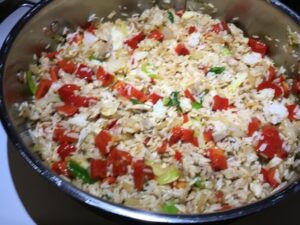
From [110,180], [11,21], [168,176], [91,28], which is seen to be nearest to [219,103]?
[168,176]

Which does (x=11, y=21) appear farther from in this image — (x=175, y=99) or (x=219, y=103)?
(x=219, y=103)

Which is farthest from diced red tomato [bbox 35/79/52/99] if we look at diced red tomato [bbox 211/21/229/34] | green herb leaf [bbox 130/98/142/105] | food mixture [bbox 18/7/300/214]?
diced red tomato [bbox 211/21/229/34]

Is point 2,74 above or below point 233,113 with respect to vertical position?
below

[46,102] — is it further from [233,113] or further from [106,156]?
[233,113]

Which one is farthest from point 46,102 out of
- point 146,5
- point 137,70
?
point 146,5

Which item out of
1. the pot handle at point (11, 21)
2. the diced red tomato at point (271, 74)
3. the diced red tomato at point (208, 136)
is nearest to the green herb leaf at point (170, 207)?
the diced red tomato at point (208, 136)

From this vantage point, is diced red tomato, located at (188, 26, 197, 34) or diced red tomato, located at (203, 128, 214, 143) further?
diced red tomato, located at (188, 26, 197, 34)

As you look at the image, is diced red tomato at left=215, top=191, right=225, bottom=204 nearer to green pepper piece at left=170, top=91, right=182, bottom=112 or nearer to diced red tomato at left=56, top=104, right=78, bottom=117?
green pepper piece at left=170, top=91, right=182, bottom=112
